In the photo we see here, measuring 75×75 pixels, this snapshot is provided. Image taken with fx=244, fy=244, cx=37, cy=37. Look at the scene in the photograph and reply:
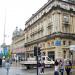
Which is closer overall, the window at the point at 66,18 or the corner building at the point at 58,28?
the corner building at the point at 58,28

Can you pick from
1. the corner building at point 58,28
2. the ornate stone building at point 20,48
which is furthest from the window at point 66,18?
the ornate stone building at point 20,48

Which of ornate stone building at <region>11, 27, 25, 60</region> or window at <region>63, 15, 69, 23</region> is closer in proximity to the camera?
window at <region>63, 15, 69, 23</region>

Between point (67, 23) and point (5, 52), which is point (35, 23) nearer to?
point (67, 23)

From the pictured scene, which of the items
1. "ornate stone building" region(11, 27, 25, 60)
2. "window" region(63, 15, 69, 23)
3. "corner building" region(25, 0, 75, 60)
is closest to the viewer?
"corner building" region(25, 0, 75, 60)

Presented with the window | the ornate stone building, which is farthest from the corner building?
the ornate stone building

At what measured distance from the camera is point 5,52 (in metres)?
47.4

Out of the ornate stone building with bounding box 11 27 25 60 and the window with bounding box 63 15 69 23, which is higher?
the window with bounding box 63 15 69 23

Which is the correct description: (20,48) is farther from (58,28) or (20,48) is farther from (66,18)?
(58,28)

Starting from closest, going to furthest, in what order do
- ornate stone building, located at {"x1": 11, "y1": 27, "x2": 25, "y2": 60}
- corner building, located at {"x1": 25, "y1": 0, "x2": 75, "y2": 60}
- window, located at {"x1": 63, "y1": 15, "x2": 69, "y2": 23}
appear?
corner building, located at {"x1": 25, "y1": 0, "x2": 75, "y2": 60} → window, located at {"x1": 63, "y1": 15, "x2": 69, "y2": 23} → ornate stone building, located at {"x1": 11, "y1": 27, "x2": 25, "y2": 60}

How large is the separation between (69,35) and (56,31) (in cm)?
379

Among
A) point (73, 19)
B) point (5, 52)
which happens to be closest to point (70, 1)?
point (73, 19)

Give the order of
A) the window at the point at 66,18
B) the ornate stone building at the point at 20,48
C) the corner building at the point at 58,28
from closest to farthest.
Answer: the corner building at the point at 58,28 → the window at the point at 66,18 → the ornate stone building at the point at 20,48

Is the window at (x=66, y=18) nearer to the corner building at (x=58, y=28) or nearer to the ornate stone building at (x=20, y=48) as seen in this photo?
the corner building at (x=58, y=28)

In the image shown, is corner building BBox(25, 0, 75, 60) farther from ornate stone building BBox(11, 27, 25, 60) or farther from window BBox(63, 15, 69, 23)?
ornate stone building BBox(11, 27, 25, 60)
